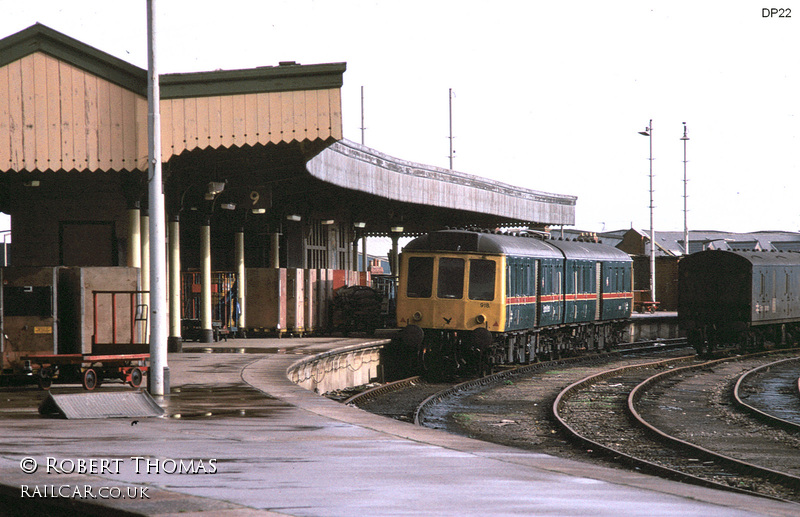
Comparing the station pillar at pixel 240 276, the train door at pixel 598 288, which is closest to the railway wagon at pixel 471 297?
the train door at pixel 598 288

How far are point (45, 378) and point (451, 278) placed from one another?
979cm

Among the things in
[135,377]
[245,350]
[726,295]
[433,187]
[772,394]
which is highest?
[433,187]

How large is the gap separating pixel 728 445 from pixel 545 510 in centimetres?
898

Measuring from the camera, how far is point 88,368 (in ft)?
52.0

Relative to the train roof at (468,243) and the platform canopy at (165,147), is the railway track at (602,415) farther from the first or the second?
the platform canopy at (165,147)

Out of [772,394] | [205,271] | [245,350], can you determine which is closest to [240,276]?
[205,271]

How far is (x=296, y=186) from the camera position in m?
27.1

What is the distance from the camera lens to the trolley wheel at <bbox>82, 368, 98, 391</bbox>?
1571cm

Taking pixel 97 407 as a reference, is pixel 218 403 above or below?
below

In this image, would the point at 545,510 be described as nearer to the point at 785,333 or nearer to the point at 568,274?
the point at 568,274

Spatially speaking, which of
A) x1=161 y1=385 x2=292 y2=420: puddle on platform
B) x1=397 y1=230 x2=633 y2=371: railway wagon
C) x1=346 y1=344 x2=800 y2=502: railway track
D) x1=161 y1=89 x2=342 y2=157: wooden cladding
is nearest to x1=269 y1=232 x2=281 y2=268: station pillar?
x1=397 y1=230 x2=633 y2=371: railway wagon

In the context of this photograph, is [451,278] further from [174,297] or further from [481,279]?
[174,297]

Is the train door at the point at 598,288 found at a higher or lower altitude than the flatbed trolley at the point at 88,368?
higher

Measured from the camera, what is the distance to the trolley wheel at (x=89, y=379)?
1571 centimetres
